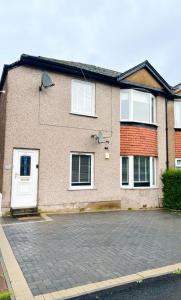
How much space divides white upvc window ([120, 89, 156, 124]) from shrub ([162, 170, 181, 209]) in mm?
3082

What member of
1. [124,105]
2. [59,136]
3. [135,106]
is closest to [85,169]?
[59,136]

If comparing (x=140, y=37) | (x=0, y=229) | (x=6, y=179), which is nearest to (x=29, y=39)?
(x=140, y=37)

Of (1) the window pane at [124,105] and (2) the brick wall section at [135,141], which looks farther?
(1) the window pane at [124,105]

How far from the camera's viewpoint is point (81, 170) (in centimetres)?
1125

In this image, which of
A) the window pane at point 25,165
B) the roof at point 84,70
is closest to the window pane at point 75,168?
the window pane at point 25,165

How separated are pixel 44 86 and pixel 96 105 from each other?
279cm

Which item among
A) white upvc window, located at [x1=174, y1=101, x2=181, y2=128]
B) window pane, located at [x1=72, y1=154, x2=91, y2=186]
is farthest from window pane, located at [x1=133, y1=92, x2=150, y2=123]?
window pane, located at [x1=72, y1=154, x2=91, y2=186]

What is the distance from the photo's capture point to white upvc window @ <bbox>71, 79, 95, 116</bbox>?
11391 mm

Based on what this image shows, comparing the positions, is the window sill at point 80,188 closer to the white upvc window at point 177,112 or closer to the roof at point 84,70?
the roof at point 84,70

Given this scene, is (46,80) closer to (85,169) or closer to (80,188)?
(85,169)

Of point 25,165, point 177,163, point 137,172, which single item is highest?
point 177,163

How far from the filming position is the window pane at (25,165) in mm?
9875

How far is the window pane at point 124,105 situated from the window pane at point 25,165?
552 centimetres

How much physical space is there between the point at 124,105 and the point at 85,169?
4.14 m
